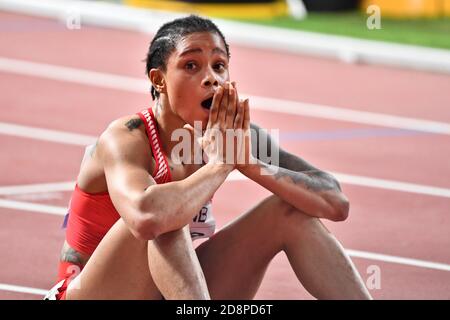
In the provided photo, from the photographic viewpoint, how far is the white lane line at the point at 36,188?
843 centimetres

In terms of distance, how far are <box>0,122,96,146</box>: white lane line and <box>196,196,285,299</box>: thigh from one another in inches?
175

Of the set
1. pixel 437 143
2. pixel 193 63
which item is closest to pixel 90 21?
pixel 437 143

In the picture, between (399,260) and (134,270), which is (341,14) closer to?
(399,260)

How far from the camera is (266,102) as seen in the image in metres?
11.5

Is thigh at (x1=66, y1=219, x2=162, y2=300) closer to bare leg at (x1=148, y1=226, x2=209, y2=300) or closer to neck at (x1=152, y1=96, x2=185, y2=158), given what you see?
bare leg at (x1=148, y1=226, x2=209, y2=300)

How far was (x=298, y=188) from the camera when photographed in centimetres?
541

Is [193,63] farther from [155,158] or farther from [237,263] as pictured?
[237,263]

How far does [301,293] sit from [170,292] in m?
1.85

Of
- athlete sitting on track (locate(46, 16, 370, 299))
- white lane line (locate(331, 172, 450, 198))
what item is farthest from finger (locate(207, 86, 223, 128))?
white lane line (locate(331, 172, 450, 198))

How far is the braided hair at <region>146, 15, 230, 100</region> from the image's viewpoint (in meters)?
5.43

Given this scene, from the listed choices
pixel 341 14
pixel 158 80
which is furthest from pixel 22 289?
pixel 341 14

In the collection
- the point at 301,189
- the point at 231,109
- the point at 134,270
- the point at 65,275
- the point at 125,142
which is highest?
the point at 231,109

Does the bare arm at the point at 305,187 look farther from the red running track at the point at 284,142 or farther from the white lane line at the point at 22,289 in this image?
the white lane line at the point at 22,289

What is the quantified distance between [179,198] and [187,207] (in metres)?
0.05
